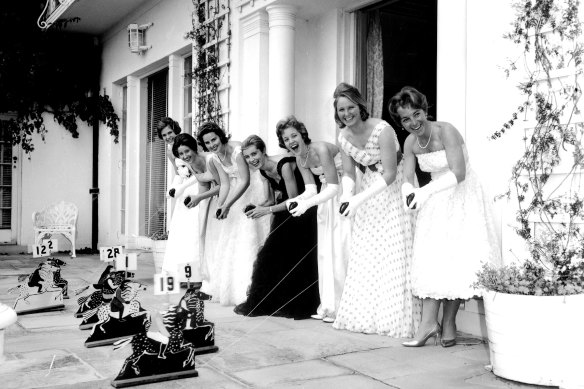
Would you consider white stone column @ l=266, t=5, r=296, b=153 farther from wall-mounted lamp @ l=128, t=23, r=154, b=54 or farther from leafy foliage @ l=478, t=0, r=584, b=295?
wall-mounted lamp @ l=128, t=23, r=154, b=54

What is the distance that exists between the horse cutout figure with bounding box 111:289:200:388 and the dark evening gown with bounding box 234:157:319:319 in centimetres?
155

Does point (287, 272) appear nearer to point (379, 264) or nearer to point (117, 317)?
point (379, 264)

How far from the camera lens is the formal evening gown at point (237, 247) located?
17.3 feet

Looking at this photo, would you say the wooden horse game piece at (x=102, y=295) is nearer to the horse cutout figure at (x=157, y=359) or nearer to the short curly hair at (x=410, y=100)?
the horse cutout figure at (x=157, y=359)

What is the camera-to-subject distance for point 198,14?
7.34m

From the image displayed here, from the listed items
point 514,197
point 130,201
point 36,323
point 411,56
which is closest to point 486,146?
point 514,197

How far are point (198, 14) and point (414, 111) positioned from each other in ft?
13.8

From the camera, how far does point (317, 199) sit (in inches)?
176

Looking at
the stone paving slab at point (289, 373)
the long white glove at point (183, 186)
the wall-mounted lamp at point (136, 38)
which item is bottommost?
the stone paving slab at point (289, 373)

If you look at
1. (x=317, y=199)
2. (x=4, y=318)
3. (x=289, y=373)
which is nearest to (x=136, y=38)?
(x=317, y=199)

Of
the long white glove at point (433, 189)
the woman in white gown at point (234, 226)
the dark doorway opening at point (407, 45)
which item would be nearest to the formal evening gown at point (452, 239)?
the long white glove at point (433, 189)

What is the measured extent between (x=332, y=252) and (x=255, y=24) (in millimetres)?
2726

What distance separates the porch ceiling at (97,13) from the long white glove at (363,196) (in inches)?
227

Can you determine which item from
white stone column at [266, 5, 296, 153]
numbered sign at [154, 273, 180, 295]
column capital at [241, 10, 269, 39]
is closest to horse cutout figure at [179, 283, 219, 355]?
numbered sign at [154, 273, 180, 295]
